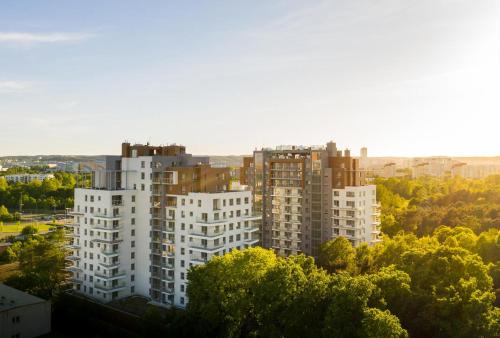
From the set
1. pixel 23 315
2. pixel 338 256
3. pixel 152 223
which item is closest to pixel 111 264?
pixel 152 223

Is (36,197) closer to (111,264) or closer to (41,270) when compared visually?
(41,270)

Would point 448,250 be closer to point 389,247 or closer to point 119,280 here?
point 389,247

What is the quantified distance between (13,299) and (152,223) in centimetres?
1625

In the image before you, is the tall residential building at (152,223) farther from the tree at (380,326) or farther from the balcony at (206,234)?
the tree at (380,326)

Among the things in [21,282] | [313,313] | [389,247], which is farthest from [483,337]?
[21,282]

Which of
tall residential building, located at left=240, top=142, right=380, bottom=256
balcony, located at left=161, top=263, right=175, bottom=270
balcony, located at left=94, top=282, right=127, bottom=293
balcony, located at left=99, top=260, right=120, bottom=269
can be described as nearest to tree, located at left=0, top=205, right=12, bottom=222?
balcony, located at left=94, top=282, right=127, bottom=293

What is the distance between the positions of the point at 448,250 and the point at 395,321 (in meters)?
11.6

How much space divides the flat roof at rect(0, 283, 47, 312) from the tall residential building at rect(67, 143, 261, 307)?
970 cm

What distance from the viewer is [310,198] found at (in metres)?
61.8

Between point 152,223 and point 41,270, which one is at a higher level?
point 152,223

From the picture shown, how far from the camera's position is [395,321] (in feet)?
89.2

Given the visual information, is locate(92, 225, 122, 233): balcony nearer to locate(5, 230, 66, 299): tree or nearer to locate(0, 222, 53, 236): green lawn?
locate(5, 230, 66, 299): tree

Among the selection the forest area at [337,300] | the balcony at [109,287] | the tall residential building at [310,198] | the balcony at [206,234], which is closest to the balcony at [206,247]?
the balcony at [206,234]

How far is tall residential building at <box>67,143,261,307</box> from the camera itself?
48.0 metres
